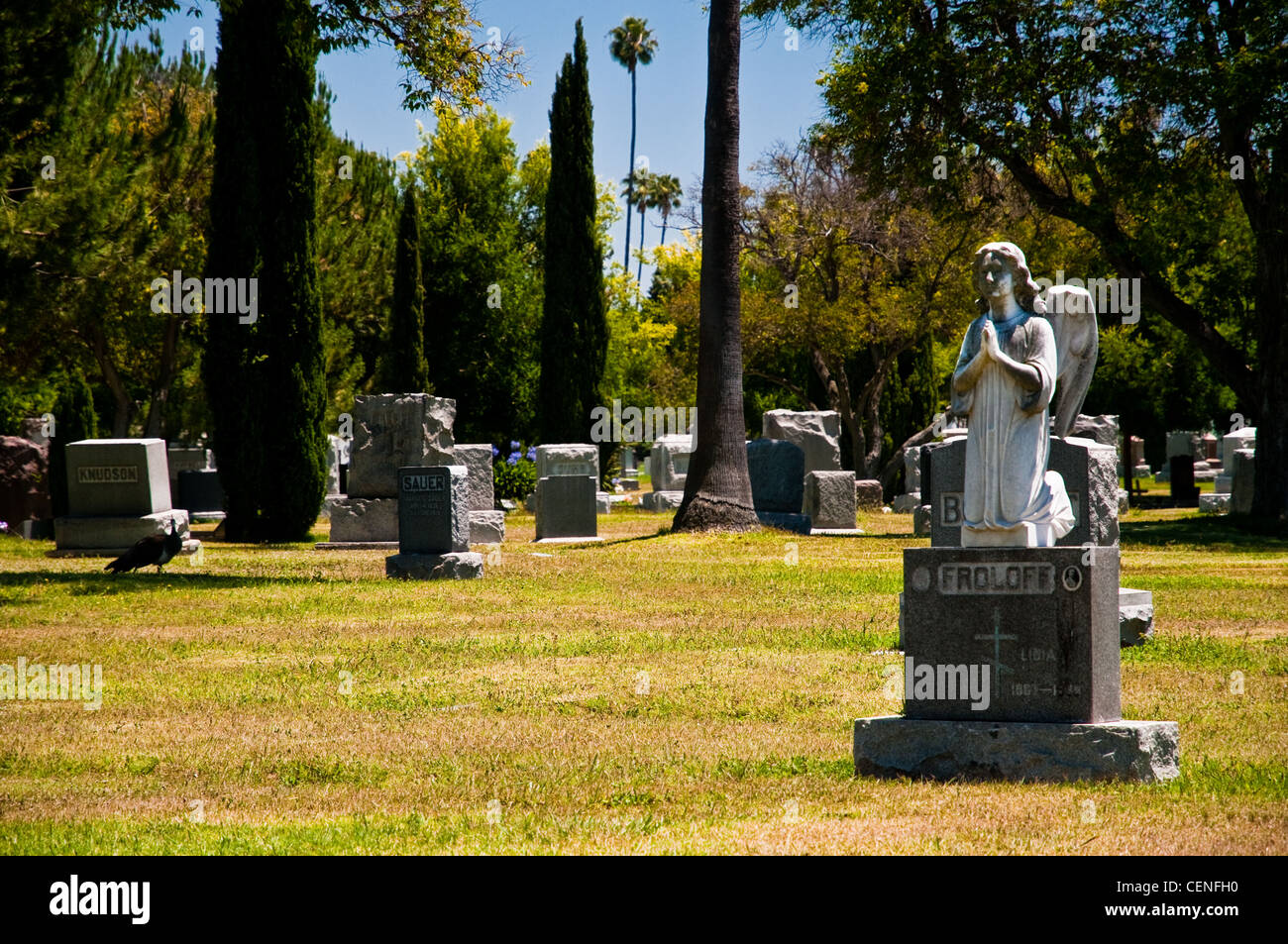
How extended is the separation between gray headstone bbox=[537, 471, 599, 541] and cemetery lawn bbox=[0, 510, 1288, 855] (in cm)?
713

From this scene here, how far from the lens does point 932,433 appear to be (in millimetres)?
34031

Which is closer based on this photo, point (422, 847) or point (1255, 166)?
point (422, 847)

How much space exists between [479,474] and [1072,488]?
47.0ft

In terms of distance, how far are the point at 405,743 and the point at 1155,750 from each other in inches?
140

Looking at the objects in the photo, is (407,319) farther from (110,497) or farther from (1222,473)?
(1222,473)

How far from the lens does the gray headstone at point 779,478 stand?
23578 millimetres

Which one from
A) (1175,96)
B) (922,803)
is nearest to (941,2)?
(1175,96)

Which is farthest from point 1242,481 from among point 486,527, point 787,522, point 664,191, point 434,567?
point 664,191

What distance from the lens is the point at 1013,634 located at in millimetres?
6012

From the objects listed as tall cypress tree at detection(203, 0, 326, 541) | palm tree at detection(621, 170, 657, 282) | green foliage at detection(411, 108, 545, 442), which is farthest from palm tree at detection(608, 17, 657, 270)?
tall cypress tree at detection(203, 0, 326, 541)

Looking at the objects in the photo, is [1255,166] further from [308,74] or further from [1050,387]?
[1050,387]

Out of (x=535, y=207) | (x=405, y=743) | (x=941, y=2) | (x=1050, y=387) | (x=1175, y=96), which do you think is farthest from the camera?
(x=535, y=207)

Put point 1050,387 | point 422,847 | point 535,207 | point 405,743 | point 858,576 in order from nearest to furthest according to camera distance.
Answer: point 422,847
point 1050,387
point 405,743
point 858,576
point 535,207

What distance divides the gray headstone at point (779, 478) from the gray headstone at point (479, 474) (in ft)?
14.7
